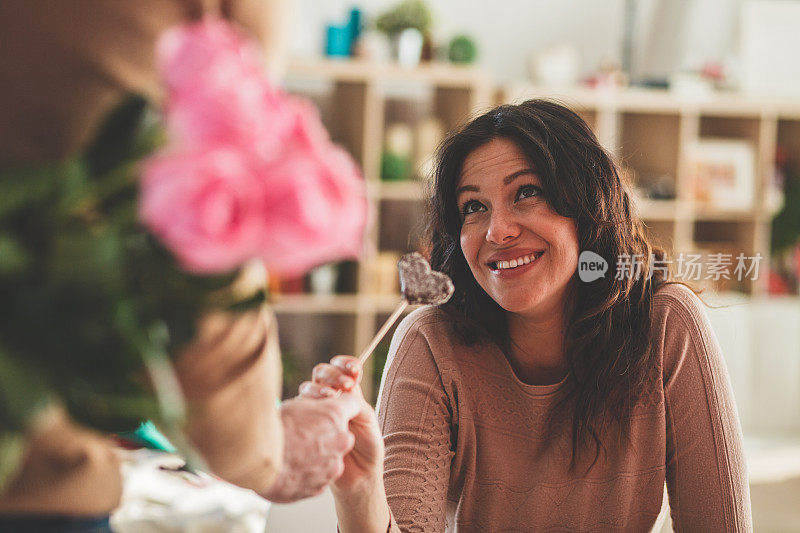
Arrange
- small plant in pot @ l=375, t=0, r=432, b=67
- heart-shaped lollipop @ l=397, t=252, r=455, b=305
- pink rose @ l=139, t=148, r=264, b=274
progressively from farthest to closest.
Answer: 1. small plant in pot @ l=375, t=0, r=432, b=67
2. heart-shaped lollipop @ l=397, t=252, r=455, b=305
3. pink rose @ l=139, t=148, r=264, b=274

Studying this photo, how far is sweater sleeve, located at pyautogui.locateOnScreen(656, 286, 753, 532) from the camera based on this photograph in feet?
4.36

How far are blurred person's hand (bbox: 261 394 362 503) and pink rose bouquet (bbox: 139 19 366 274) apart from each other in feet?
1.03

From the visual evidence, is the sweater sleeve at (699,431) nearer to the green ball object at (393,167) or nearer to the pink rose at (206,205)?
the pink rose at (206,205)

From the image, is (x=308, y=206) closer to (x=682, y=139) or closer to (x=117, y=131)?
(x=117, y=131)

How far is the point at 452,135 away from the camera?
1497mm

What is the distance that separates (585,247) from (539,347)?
0.70 ft

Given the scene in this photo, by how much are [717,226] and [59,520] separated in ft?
13.2

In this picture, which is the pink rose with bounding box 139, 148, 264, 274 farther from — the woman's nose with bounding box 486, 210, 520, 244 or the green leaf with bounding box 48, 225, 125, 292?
the woman's nose with bounding box 486, 210, 520, 244

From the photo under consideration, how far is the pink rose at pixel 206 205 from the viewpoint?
1.43ft

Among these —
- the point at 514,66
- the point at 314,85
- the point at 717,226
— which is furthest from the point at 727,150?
the point at 314,85

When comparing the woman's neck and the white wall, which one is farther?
the white wall

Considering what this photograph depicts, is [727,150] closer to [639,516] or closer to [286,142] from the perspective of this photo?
[639,516]

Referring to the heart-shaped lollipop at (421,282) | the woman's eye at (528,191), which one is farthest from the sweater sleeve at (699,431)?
the heart-shaped lollipop at (421,282)

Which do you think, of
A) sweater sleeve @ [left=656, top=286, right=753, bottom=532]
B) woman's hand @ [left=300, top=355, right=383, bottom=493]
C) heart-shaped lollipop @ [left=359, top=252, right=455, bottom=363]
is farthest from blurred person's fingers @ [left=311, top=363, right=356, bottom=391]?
sweater sleeve @ [left=656, top=286, right=753, bottom=532]
